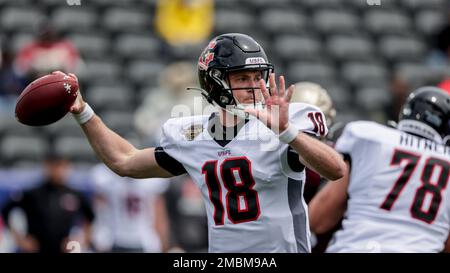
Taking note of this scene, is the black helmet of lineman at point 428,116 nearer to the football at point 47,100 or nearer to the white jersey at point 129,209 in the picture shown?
the football at point 47,100

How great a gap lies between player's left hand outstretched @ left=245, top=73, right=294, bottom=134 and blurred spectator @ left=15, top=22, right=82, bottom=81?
233 inches

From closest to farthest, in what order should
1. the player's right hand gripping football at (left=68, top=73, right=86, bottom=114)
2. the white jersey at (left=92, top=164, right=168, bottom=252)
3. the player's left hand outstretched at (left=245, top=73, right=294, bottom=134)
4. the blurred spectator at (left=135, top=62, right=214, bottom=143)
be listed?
the player's left hand outstretched at (left=245, top=73, right=294, bottom=134) < the player's right hand gripping football at (left=68, top=73, right=86, bottom=114) < the white jersey at (left=92, top=164, right=168, bottom=252) < the blurred spectator at (left=135, top=62, right=214, bottom=143)

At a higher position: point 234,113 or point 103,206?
point 234,113

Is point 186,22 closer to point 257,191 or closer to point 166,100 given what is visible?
point 166,100

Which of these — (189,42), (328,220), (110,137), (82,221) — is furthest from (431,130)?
(189,42)

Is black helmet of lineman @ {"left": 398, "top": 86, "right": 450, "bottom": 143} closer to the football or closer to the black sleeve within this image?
the black sleeve

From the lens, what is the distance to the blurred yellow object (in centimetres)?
1069

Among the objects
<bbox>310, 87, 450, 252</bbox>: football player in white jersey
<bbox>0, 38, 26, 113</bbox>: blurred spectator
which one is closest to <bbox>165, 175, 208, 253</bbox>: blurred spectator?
<bbox>0, 38, 26, 113</bbox>: blurred spectator

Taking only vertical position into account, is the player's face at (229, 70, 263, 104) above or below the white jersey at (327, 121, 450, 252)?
above

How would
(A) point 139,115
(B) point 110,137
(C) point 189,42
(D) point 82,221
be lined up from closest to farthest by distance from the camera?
1. (B) point 110,137
2. (D) point 82,221
3. (A) point 139,115
4. (C) point 189,42

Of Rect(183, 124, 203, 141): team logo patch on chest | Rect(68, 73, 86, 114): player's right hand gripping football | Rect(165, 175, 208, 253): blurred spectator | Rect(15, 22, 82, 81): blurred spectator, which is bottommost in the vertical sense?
Rect(165, 175, 208, 253): blurred spectator

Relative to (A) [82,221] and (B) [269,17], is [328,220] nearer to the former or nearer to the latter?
(A) [82,221]

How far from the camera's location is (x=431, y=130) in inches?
217

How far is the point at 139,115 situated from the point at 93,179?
1.20m
